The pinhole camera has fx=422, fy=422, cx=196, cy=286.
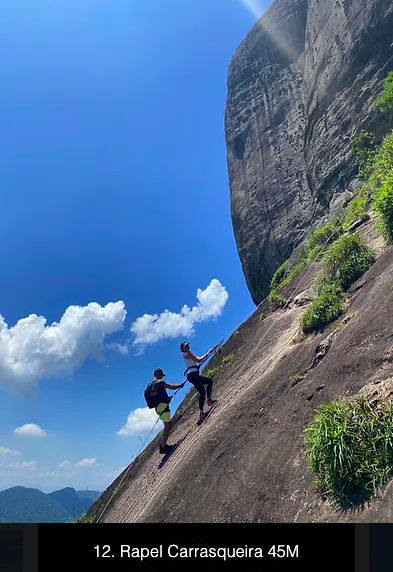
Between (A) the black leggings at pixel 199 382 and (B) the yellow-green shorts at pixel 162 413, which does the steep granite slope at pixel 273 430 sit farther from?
Result: (B) the yellow-green shorts at pixel 162 413

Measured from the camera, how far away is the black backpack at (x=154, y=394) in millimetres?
11039

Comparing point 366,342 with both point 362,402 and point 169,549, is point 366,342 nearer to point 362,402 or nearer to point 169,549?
point 362,402

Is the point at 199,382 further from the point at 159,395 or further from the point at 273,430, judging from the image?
the point at 273,430

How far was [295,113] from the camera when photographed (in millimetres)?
32625

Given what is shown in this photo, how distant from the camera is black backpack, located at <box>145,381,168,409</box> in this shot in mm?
11039

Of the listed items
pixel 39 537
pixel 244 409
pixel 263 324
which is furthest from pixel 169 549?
pixel 263 324
